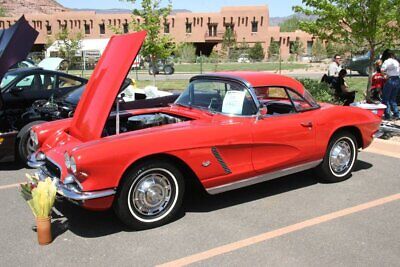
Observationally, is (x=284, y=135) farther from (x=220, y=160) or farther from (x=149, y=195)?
(x=149, y=195)

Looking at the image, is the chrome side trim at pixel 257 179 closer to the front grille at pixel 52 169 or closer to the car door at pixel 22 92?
the front grille at pixel 52 169

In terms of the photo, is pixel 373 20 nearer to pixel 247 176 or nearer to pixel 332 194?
pixel 332 194

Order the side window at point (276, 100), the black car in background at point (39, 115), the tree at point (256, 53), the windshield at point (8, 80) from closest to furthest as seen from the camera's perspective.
A: the side window at point (276, 100) → the black car in background at point (39, 115) → the windshield at point (8, 80) → the tree at point (256, 53)

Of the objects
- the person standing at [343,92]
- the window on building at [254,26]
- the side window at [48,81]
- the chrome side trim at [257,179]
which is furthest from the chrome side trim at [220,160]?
the window on building at [254,26]

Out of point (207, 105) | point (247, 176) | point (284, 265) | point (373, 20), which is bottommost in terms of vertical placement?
point (284, 265)

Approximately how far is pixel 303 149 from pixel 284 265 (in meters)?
1.85

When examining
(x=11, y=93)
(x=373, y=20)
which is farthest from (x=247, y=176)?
(x=373, y=20)

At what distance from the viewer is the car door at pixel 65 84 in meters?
8.78

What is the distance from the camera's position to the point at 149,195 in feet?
13.6

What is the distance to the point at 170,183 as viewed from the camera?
428 centimetres

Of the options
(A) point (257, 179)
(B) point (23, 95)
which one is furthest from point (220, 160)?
(B) point (23, 95)

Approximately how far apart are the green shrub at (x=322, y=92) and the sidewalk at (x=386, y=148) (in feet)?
7.75

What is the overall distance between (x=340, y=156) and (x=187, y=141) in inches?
91.3

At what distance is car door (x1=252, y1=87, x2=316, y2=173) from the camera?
471 centimetres
